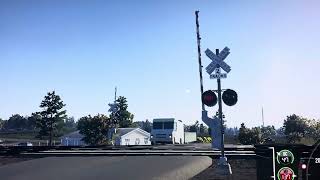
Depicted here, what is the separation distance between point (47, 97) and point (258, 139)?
1876 inches

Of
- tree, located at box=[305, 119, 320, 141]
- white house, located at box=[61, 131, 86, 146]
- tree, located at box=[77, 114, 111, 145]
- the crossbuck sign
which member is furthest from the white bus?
the crossbuck sign

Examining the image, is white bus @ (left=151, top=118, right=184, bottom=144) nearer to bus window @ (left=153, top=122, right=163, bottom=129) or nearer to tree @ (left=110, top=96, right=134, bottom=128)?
bus window @ (left=153, top=122, right=163, bottom=129)

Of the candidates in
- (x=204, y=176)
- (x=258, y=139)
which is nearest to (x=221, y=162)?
(x=204, y=176)

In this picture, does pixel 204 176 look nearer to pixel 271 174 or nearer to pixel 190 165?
pixel 190 165

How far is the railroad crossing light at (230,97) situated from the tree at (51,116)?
7149 cm

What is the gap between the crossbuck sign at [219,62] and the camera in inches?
483

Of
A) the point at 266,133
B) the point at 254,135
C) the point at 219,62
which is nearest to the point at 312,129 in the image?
the point at 266,133

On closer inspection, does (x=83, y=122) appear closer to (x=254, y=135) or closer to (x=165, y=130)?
(x=165, y=130)

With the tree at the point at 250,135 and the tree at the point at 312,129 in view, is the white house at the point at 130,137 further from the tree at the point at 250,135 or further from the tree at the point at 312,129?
the tree at the point at 312,129

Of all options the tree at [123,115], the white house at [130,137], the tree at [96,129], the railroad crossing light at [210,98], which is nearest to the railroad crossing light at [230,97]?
the railroad crossing light at [210,98]

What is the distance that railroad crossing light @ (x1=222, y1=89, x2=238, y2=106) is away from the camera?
11.9 m

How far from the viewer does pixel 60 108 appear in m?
80.4

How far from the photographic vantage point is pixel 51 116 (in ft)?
260

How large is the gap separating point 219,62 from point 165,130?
4324 centimetres
